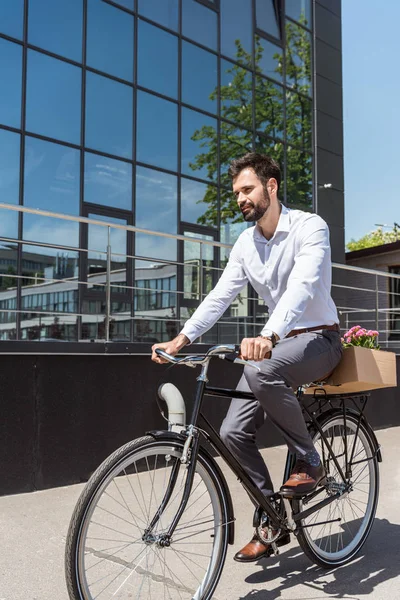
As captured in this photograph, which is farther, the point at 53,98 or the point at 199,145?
the point at 199,145

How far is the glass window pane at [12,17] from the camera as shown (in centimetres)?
1210

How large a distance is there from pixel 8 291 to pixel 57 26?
5.41 meters

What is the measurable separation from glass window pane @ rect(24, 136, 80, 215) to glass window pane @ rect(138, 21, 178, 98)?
2.70m

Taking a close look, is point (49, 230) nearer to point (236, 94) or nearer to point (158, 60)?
point (158, 60)

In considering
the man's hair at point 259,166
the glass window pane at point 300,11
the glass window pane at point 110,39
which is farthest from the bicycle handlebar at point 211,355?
the glass window pane at point 300,11

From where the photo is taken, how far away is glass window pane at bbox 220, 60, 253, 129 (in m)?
15.7

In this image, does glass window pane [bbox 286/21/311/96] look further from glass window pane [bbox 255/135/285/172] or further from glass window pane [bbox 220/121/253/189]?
glass window pane [bbox 220/121/253/189]

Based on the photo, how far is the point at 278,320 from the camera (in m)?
2.93

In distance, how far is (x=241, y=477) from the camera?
3102mm

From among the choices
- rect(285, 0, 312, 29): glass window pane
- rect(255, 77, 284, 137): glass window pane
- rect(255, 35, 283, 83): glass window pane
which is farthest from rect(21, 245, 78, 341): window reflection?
rect(285, 0, 312, 29): glass window pane

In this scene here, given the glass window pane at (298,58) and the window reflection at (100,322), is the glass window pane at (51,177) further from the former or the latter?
the glass window pane at (298,58)

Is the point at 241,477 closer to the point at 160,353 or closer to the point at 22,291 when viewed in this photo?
the point at 160,353

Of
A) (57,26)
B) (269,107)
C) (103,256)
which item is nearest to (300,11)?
(269,107)

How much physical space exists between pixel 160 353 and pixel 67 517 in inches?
79.1
